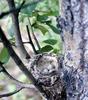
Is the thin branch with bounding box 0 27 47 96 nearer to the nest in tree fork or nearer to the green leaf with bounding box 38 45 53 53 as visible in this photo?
the nest in tree fork

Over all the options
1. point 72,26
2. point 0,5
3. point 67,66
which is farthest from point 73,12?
point 0,5

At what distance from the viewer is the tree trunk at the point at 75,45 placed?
0.66 meters

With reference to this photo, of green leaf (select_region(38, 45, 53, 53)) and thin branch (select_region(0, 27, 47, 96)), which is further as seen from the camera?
green leaf (select_region(38, 45, 53, 53))

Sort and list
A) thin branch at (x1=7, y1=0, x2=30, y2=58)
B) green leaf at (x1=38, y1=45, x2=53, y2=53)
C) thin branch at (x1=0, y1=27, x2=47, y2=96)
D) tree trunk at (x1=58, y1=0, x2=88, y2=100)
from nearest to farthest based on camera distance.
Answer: thin branch at (x1=0, y1=27, x2=47, y2=96)
tree trunk at (x1=58, y1=0, x2=88, y2=100)
thin branch at (x1=7, y1=0, x2=30, y2=58)
green leaf at (x1=38, y1=45, x2=53, y2=53)

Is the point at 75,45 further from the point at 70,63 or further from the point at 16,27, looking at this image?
the point at 16,27

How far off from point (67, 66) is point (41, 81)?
0.11 m

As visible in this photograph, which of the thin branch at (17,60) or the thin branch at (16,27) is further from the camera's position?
the thin branch at (16,27)

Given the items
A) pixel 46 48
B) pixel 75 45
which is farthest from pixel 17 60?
pixel 46 48

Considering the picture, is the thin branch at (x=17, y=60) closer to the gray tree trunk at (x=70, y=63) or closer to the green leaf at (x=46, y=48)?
the gray tree trunk at (x=70, y=63)

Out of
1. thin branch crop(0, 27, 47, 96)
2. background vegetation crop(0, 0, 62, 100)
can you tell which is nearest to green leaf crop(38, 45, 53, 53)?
background vegetation crop(0, 0, 62, 100)

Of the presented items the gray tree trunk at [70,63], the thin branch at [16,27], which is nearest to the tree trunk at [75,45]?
the gray tree trunk at [70,63]

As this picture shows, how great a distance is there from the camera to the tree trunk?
657 millimetres

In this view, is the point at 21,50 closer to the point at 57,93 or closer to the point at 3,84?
the point at 57,93

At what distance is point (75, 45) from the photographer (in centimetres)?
70
